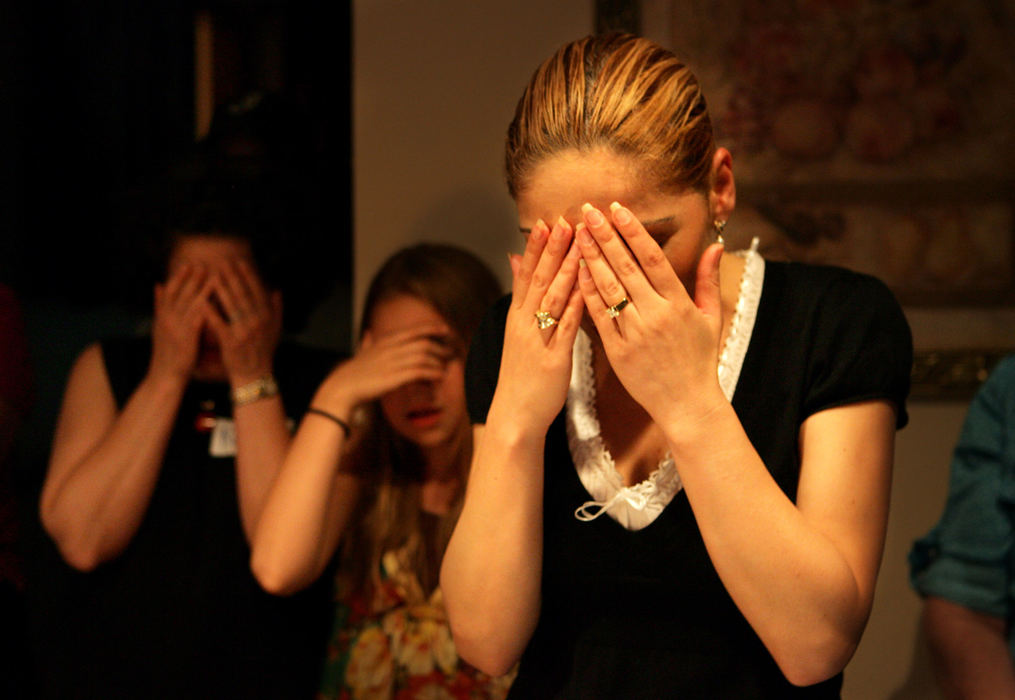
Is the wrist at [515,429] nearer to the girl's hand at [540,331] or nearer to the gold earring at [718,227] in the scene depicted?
the girl's hand at [540,331]

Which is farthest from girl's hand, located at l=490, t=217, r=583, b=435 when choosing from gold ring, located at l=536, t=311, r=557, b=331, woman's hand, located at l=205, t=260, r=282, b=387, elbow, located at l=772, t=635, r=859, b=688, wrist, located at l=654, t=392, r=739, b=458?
woman's hand, located at l=205, t=260, r=282, b=387

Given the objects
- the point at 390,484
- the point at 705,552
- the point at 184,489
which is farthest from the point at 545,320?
the point at 184,489

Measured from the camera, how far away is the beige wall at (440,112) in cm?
124

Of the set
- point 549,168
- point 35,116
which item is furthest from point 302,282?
point 549,168

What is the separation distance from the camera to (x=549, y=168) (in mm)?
821

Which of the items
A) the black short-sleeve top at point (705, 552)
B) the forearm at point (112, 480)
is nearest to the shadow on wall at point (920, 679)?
the black short-sleeve top at point (705, 552)

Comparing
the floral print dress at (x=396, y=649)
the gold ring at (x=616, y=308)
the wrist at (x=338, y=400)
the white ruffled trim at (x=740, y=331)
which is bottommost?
the floral print dress at (x=396, y=649)

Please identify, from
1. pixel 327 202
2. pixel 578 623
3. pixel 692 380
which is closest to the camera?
pixel 692 380

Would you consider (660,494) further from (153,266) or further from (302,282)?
(153,266)

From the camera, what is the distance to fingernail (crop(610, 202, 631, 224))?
0.78 metres

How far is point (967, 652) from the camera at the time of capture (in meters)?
1.17

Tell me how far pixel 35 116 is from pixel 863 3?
3.42 ft

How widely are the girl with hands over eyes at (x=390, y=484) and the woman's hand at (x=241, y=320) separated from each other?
10 cm

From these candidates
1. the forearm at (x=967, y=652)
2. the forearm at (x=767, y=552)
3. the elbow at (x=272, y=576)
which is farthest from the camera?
the elbow at (x=272, y=576)
